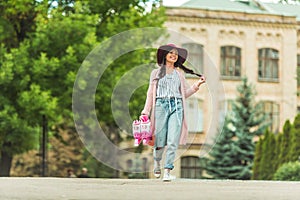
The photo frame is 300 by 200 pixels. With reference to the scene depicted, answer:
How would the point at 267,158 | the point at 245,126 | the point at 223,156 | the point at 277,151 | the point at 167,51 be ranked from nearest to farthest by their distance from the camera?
the point at 167,51
the point at 277,151
the point at 267,158
the point at 223,156
the point at 245,126

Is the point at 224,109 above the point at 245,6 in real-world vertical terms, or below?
below

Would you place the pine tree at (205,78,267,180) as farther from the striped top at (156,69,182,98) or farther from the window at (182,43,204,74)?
the striped top at (156,69,182,98)

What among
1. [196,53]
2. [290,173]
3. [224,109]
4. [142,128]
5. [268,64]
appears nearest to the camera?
[142,128]

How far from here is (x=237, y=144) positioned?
137 ft

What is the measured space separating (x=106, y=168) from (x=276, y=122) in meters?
9.94

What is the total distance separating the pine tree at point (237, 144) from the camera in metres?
41.2

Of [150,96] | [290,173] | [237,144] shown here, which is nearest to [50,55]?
[290,173]

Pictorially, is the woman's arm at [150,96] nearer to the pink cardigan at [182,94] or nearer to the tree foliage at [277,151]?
the pink cardigan at [182,94]

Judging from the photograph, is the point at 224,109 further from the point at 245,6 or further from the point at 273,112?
the point at 245,6

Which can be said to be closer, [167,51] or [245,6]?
[167,51]

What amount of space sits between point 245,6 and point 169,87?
40.0 metres

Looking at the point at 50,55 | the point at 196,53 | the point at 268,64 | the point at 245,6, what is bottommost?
the point at 50,55

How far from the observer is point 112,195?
9.45 m

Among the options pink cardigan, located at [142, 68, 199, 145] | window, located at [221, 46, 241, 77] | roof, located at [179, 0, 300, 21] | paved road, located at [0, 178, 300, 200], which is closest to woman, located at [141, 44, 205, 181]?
pink cardigan, located at [142, 68, 199, 145]
